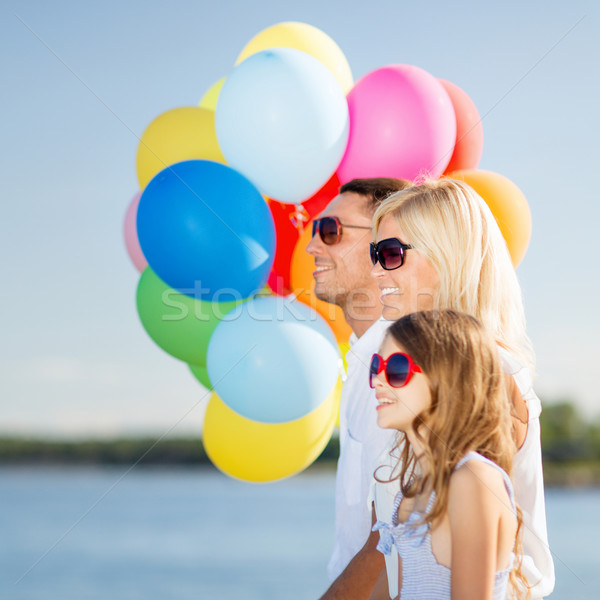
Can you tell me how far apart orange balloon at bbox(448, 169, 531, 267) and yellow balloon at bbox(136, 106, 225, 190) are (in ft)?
3.55

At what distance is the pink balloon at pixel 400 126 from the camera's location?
9.68 feet

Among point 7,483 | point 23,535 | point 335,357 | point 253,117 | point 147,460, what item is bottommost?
point 7,483

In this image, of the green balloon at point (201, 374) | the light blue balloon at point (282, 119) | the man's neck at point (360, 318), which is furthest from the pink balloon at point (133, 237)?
the man's neck at point (360, 318)

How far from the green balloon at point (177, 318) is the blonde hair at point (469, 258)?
1.24 m

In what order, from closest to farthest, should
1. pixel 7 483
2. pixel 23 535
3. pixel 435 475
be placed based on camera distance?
pixel 435 475 → pixel 23 535 → pixel 7 483

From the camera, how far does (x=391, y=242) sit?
2.14m

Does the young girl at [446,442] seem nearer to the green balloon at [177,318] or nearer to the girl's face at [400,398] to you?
the girl's face at [400,398]

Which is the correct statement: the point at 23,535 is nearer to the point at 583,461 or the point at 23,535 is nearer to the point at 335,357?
the point at 335,357

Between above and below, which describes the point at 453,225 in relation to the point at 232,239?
above

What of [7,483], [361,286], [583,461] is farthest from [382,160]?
[7,483]

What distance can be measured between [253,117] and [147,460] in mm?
47962

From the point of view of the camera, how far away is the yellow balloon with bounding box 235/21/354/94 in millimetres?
3342

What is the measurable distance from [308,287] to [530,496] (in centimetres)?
147

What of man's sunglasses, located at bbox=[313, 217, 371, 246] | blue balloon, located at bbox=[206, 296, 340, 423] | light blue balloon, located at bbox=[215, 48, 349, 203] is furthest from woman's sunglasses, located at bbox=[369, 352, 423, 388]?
light blue balloon, located at bbox=[215, 48, 349, 203]
